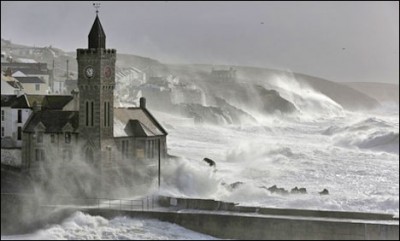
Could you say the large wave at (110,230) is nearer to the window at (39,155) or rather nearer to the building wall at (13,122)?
the window at (39,155)

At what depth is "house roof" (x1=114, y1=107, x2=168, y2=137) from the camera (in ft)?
58.8

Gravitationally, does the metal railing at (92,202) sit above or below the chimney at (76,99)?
below

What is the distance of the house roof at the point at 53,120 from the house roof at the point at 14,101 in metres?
0.43

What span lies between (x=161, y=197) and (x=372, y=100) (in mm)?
9994

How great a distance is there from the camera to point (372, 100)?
80.1ft

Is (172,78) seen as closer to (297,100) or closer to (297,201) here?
(297,100)

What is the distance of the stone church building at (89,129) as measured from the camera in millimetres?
17203

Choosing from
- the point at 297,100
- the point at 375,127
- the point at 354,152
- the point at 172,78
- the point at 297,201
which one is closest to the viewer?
the point at 297,201

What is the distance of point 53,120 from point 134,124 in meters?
1.78

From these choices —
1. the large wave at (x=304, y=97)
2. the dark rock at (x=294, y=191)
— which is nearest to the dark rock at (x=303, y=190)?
the dark rock at (x=294, y=191)

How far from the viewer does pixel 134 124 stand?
59.8ft

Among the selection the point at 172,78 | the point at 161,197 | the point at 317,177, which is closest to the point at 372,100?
the point at 317,177

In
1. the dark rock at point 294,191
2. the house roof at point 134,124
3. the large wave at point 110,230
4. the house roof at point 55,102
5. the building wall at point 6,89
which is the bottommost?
the large wave at point 110,230

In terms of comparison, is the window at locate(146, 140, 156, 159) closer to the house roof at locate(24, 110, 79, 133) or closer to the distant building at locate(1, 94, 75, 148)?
the house roof at locate(24, 110, 79, 133)
